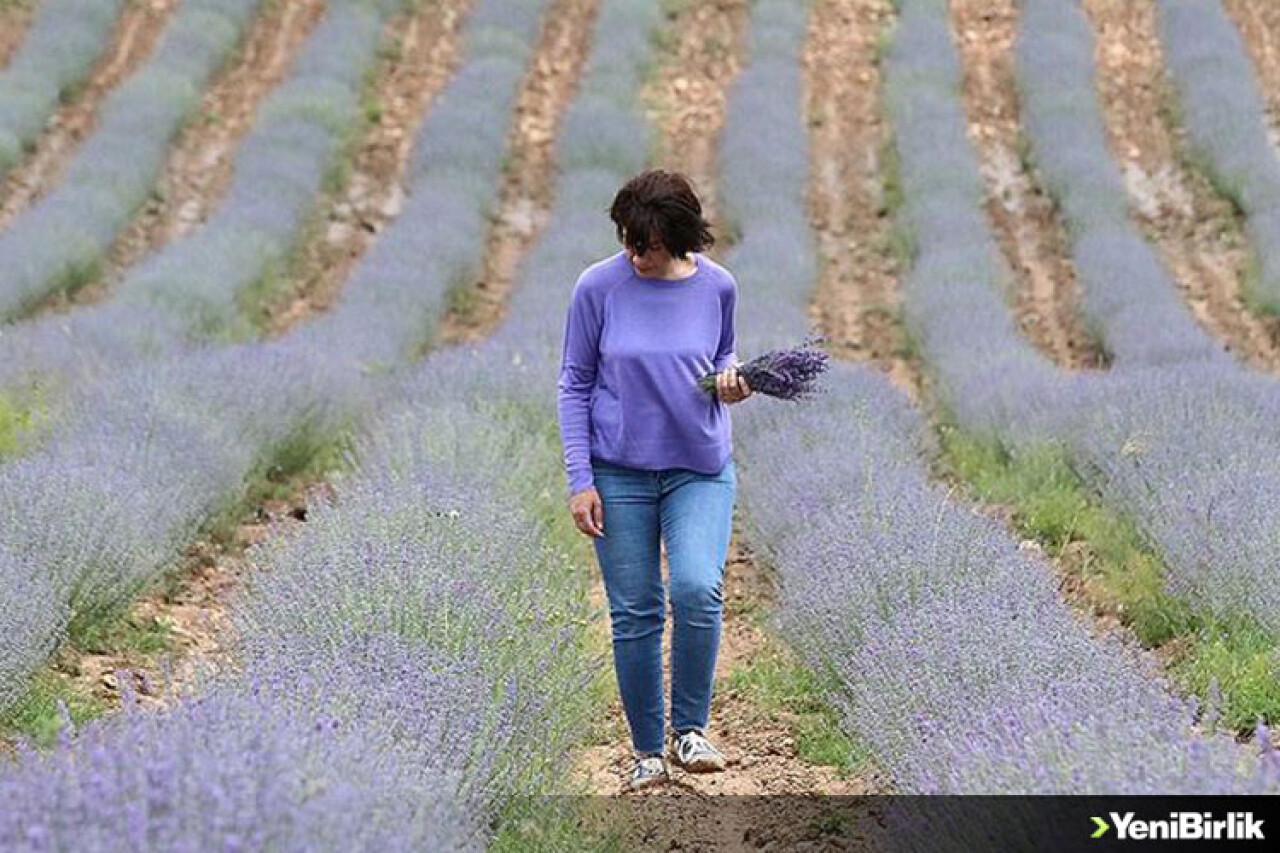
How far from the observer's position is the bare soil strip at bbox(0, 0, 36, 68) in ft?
44.2

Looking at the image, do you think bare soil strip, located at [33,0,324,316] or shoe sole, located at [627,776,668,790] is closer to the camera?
shoe sole, located at [627,776,668,790]

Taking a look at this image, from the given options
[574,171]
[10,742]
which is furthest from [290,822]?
[574,171]

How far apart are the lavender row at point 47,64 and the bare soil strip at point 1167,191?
797cm

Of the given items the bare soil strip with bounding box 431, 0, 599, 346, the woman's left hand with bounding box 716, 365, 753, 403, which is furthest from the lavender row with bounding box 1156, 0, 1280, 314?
the woman's left hand with bounding box 716, 365, 753, 403

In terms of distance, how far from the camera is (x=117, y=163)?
1158 centimetres

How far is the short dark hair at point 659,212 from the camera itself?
347 cm

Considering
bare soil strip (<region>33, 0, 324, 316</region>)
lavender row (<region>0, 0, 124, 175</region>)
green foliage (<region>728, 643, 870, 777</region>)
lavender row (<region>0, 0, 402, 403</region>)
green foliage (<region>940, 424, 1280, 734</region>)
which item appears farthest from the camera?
lavender row (<region>0, 0, 124, 175</region>)

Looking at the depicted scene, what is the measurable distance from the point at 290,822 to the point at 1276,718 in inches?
101

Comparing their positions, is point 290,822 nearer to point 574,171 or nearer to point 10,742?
point 10,742

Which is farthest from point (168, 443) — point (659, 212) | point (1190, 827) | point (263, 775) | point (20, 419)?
point (1190, 827)

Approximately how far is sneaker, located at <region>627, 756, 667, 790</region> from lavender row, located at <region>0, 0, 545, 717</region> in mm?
1386

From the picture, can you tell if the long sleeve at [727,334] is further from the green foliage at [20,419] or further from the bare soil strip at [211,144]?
the bare soil strip at [211,144]

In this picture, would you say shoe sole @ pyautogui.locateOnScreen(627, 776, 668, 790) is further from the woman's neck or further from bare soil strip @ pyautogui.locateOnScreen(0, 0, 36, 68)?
bare soil strip @ pyautogui.locateOnScreen(0, 0, 36, 68)

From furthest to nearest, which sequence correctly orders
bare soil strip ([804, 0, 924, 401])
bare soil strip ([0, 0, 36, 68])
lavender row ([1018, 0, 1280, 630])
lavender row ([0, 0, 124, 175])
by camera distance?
bare soil strip ([0, 0, 36, 68]), lavender row ([0, 0, 124, 175]), bare soil strip ([804, 0, 924, 401]), lavender row ([1018, 0, 1280, 630])
